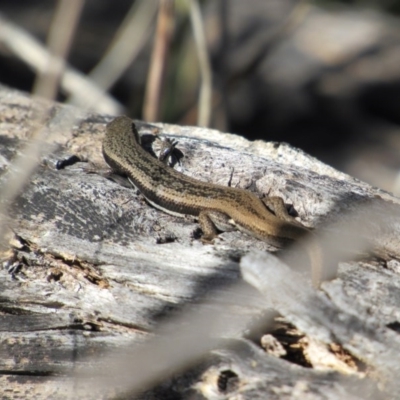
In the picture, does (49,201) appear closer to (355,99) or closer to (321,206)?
(321,206)

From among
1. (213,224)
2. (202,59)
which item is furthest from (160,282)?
(202,59)

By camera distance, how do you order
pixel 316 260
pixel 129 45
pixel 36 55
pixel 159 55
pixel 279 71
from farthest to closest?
1. pixel 279 71
2. pixel 36 55
3. pixel 159 55
4. pixel 129 45
5. pixel 316 260

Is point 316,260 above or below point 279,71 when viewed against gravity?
below

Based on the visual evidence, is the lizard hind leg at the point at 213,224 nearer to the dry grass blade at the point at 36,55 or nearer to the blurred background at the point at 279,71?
the dry grass blade at the point at 36,55

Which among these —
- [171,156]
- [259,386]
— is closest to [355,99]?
[171,156]

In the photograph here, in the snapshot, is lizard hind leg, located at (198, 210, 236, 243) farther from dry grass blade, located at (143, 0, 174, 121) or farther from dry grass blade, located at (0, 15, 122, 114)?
dry grass blade, located at (0, 15, 122, 114)

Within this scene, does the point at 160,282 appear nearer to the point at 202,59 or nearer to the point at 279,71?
the point at 202,59
